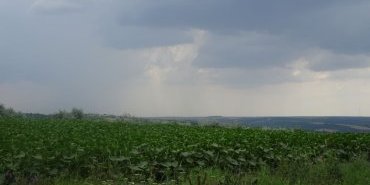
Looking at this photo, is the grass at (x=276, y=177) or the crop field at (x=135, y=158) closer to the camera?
the grass at (x=276, y=177)

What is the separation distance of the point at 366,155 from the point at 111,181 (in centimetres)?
1065

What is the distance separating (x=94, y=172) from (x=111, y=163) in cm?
61

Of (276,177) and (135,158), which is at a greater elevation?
(135,158)

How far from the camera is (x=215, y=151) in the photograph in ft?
45.4

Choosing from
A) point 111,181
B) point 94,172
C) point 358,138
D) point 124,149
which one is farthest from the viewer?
point 358,138

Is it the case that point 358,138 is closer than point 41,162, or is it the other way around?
point 41,162

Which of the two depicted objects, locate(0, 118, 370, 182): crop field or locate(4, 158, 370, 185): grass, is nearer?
locate(4, 158, 370, 185): grass

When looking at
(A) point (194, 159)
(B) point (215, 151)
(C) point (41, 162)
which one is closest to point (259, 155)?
(B) point (215, 151)

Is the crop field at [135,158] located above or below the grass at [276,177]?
above

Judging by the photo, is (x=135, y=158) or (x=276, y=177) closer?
(x=276, y=177)

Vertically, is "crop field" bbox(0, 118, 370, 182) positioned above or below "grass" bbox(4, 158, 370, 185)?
above

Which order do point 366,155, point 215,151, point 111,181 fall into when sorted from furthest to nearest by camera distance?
point 366,155
point 215,151
point 111,181

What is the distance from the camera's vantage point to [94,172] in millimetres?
10570

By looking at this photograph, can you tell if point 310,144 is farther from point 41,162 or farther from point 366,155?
point 41,162
